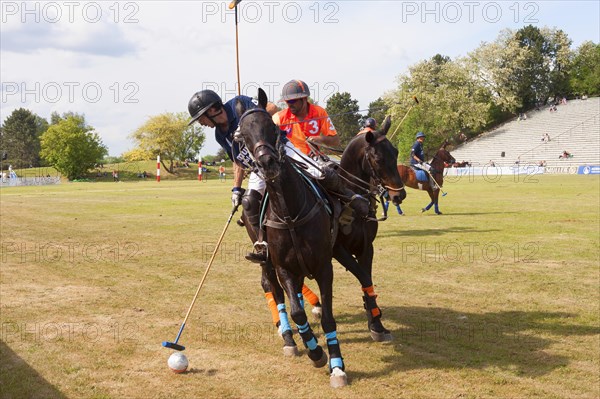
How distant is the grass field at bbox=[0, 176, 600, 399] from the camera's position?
20.2 ft

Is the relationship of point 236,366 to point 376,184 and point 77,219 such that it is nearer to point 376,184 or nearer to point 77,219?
point 376,184

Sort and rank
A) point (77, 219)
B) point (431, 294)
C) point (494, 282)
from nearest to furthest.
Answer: point (431, 294)
point (494, 282)
point (77, 219)

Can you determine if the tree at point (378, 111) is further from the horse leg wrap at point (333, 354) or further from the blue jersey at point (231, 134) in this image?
the horse leg wrap at point (333, 354)

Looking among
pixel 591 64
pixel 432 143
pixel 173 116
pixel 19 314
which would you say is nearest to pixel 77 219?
pixel 19 314

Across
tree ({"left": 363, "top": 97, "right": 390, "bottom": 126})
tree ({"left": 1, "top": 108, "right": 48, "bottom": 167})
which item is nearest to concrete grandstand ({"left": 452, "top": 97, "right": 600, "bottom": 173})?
tree ({"left": 363, "top": 97, "right": 390, "bottom": 126})

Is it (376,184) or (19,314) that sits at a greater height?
(376,184)

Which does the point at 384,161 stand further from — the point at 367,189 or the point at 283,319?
the point at 283,319

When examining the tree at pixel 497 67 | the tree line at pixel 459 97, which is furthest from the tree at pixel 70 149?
the tree at pixel 497 67

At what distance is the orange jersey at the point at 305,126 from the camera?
820cm

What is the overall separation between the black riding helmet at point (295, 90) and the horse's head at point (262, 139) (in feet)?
6.60

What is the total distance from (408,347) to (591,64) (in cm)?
11824

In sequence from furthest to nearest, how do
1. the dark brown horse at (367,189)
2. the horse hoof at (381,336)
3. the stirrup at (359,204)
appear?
the dark brown horse at (367,189)
the horse hoof at (381,336)
the stirrup at (359,204)

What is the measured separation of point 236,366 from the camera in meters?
6.72

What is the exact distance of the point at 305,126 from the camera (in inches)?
334
